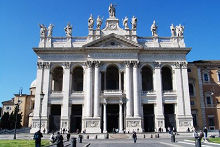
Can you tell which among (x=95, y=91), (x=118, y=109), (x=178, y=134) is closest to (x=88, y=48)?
(x=95, y=91)

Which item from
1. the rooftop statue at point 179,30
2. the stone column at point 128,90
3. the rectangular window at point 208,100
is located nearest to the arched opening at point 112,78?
the stone column at point 128,90

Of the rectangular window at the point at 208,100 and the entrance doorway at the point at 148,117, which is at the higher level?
the rectangular window at the point at 208,100

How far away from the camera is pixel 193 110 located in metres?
47.8

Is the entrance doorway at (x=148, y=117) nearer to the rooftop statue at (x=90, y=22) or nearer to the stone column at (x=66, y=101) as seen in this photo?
the stone column at (x=66, y=101)

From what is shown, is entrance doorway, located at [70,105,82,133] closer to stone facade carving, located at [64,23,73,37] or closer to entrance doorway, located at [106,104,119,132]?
entrance doorway, located at [106,104,119,132]

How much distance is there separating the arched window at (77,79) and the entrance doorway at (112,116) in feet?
24.9

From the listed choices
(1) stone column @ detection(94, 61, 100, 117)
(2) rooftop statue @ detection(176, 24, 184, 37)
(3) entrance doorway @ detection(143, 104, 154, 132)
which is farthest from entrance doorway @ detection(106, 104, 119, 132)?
(2) rooftop statue @ detection(176, 24, 184, 37)

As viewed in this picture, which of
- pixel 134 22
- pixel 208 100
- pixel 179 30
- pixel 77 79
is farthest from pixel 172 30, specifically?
pixel 77 79

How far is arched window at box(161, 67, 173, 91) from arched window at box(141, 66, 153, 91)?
2633 mm

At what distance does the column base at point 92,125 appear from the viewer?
41562 millimetres

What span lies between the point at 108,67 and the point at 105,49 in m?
3.77

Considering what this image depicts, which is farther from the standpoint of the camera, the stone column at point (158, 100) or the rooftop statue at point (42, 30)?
the rooftop statue at point (42, 30)

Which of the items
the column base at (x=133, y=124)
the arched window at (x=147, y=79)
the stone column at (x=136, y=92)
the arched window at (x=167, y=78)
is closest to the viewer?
the column base at (x=133, y=124)

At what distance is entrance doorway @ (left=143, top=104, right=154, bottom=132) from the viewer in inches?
1764
